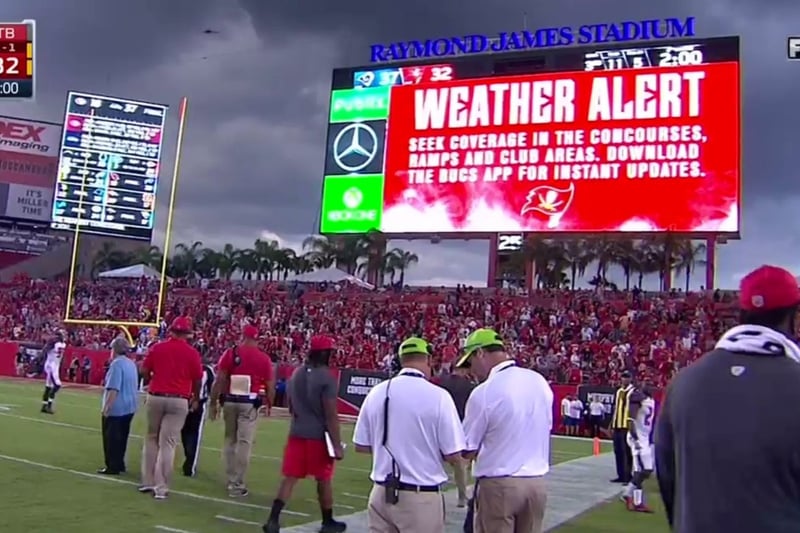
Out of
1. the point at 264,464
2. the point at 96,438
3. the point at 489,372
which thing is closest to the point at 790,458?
the point at 489,372

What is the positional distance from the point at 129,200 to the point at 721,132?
25672 mm

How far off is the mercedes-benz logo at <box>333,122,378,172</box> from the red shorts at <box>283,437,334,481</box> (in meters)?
29.9

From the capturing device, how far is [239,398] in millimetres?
9938

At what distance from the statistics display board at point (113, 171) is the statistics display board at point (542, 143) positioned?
9.95 m

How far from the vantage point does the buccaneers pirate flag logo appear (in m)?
33.8

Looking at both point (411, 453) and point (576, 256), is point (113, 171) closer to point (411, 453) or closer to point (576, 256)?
point (576, 256)

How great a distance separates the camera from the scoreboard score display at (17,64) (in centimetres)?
1085

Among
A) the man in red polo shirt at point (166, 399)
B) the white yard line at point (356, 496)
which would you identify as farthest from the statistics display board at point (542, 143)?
the man in red polo shirt at point (166, 399)

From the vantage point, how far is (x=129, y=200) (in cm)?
Answer: 4253

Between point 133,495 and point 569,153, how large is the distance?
26922 mm

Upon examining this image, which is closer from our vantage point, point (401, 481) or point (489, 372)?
point (401, 481)

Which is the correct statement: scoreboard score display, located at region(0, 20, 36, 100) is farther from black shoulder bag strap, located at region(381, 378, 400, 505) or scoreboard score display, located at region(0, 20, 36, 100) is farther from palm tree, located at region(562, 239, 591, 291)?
palm tree, located at region(562, 239, 591, 291)

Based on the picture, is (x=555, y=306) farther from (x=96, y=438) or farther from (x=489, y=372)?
(x=489, y=372)

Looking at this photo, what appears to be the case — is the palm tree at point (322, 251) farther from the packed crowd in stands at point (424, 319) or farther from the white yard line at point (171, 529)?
the white yard line at point (171, 529)
